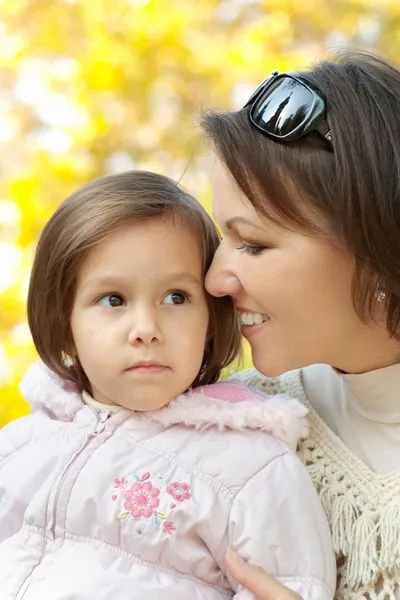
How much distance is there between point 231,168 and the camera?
162 cm

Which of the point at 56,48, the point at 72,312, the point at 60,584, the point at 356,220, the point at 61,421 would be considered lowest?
the point at 60,584

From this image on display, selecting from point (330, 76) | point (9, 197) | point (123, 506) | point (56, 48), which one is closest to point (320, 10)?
point (56, 48)

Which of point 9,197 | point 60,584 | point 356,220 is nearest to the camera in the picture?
point 60,584

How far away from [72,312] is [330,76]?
26.1 inches

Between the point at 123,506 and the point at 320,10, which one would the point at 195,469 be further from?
the point at 320,10

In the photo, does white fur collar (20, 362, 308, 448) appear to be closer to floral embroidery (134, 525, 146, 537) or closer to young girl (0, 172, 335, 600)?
young girl (0, 172, 335, 600)

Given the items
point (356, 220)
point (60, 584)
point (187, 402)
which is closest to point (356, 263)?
point (356, 220)

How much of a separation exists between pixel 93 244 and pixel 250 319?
0.33 m

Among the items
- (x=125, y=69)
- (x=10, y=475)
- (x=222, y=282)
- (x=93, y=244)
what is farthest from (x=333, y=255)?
(x=125, y=69)

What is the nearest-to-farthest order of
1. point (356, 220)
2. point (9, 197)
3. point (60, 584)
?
point (60, 584)
point (356, 220)
point (9, 197)

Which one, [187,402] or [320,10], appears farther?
[320,10]

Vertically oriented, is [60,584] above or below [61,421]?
below

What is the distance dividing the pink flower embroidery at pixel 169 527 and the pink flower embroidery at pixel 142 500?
0.03 meters

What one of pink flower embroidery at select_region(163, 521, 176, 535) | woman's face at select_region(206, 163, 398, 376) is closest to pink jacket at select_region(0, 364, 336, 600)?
pink flower embroidery at select_region(163, 521, 176, 535)
